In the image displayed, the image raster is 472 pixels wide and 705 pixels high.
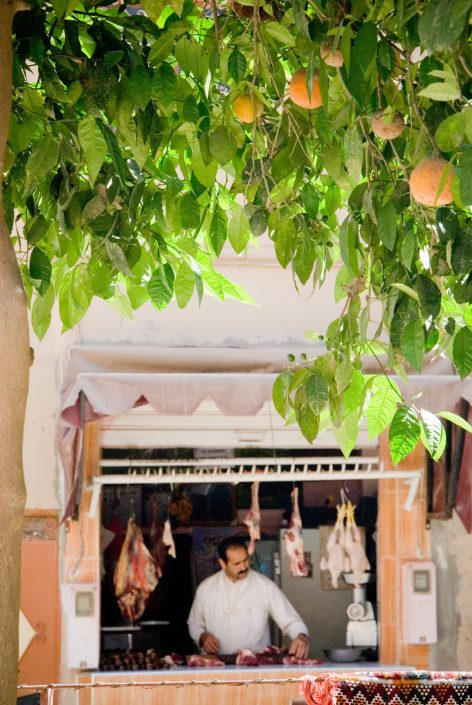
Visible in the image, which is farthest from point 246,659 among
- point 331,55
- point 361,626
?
point 331,55

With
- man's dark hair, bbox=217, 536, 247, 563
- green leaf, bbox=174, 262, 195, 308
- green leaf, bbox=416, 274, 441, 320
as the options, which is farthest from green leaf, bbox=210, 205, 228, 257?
man's dark hair, bbox=217, 536, 247, 563

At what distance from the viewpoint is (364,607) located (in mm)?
9094

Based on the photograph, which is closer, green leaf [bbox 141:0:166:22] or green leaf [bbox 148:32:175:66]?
green leaf [bbox 141:0:166:22]

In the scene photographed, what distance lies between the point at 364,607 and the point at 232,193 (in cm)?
573

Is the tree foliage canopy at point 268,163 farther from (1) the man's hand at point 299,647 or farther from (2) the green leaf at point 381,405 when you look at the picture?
(1) the man's hand at point 299,647

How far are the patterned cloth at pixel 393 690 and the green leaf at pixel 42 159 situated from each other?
8.41 ft

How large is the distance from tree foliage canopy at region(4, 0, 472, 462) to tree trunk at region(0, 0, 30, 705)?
1.79 feet

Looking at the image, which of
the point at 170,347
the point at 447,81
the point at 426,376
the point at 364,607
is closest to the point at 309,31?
the point at 447,81

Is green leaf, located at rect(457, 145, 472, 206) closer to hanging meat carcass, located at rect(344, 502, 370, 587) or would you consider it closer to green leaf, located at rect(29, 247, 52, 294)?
green leaf, located at rect(29, 247, 52, 294)

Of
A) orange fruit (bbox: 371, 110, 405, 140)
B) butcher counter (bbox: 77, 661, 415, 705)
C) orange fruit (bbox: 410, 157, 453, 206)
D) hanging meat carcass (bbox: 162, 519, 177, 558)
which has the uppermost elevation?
orange fruit (bbox: 371, 110, 405, 140)

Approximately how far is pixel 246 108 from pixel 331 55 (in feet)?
1.71

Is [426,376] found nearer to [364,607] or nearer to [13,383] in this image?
[364,607]

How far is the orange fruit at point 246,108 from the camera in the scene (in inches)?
133

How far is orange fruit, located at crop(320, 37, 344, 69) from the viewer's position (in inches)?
114
